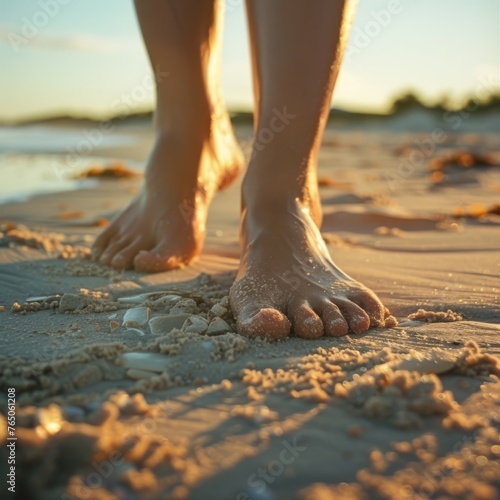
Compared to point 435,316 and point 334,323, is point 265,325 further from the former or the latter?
point 435,316

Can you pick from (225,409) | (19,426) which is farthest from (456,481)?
(19,426)

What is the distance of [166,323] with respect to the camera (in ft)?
5.14

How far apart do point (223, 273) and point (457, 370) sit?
103 cm

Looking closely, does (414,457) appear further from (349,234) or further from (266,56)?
(349,234)

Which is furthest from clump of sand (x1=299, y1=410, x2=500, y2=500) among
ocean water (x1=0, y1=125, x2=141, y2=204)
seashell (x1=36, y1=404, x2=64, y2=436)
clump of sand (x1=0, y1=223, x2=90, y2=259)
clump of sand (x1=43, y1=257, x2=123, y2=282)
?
ocean water (x1=0, y1=125, x2=141, y2=204)

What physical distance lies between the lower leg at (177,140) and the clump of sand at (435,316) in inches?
35.8

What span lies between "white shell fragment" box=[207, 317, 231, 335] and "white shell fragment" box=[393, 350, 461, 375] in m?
0.43

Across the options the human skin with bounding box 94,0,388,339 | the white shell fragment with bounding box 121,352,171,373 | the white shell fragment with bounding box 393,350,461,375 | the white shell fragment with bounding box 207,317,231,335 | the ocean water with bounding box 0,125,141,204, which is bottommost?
the ocean water with bounding box 0,125,141,204

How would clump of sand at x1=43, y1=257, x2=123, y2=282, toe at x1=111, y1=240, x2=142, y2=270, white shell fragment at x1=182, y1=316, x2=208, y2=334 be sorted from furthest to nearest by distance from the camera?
toe at x1=111, y1=240, x2=142, y2=270, clump of sand at x1=43, y1=257, x2=123, y2=282, white shell fragment at x1=182, y1=316, x2=208, y2=334

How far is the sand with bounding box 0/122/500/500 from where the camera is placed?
93 centimetres

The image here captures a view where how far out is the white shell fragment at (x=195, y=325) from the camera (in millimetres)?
1509

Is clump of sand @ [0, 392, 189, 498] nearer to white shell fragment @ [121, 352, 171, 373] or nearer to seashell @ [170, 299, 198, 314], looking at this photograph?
white shell fragment @ [121, 352, 171, 373]

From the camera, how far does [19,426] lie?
1.00 m

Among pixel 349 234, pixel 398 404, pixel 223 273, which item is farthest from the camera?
pixel 349 234
